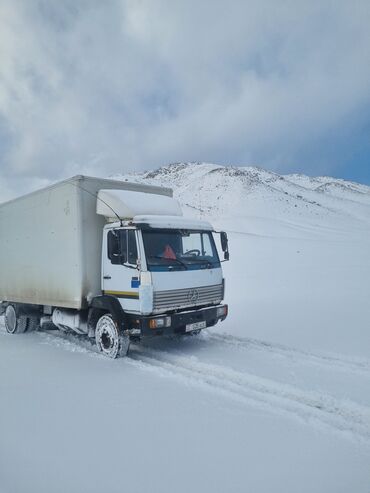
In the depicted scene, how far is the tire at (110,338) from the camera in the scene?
718 cm

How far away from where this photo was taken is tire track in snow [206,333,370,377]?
6432 millimetres

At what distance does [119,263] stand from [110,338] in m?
1.65

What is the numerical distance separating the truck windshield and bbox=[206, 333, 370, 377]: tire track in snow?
186 cm

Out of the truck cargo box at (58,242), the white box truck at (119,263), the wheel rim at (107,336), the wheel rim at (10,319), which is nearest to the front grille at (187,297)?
the white box truck at (119,263)

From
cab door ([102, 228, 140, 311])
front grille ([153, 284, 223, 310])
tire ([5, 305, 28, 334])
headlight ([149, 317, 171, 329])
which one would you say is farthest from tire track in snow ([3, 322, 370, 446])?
tire ([5, 305, 28, 334])

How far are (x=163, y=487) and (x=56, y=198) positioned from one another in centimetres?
638

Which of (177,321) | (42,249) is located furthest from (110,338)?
(42,249)

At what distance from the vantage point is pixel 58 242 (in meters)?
8.03

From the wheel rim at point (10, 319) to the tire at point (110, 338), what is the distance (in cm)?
393

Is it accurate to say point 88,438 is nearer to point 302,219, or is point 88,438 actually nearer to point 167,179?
point 302,219

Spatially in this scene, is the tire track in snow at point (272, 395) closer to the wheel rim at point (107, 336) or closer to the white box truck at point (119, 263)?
the wheel rim at point (107, 336)

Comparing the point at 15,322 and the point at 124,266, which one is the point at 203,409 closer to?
the point at 124,266

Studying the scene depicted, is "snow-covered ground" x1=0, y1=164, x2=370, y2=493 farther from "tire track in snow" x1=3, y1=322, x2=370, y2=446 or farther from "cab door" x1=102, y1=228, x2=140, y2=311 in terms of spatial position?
"cab door" x1=102, y1=228, x2=140, y2=311

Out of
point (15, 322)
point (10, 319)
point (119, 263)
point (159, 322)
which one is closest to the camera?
point (159, 322)
